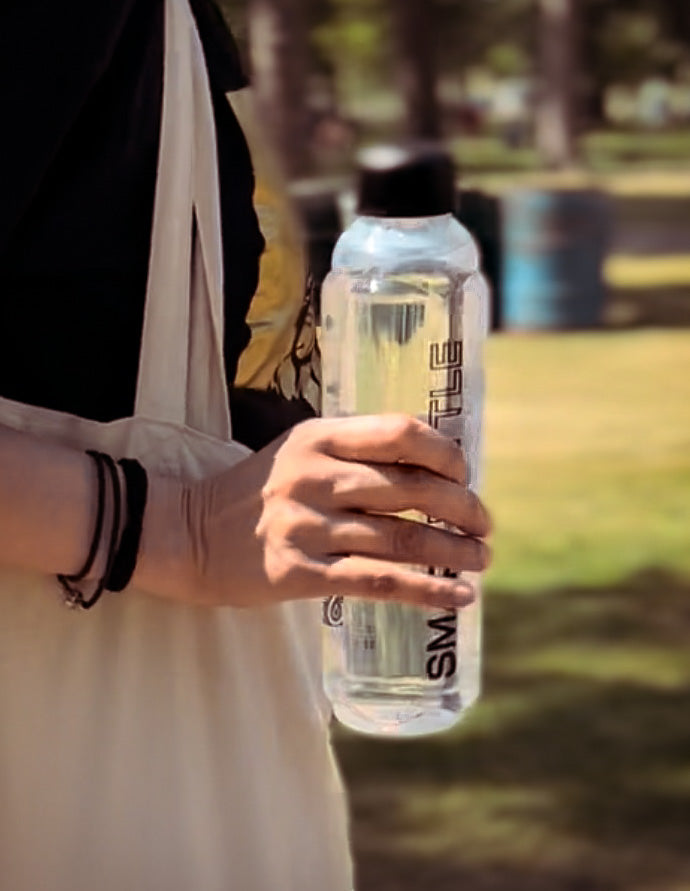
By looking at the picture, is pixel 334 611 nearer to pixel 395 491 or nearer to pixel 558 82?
pixel 395 491

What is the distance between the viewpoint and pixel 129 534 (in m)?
1.44

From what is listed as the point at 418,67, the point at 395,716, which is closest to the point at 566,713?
the point at 395,716

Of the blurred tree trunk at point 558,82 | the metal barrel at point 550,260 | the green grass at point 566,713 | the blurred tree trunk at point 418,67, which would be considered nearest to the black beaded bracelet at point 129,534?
the green grass at point 566,713

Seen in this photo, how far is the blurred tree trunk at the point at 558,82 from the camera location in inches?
1149

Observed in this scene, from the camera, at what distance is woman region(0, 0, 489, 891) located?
1.40 meters

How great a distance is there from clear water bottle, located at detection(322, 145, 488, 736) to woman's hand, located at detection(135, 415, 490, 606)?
0.06 meters

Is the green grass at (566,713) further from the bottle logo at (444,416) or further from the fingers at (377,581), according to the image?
the fingers at (377,581)

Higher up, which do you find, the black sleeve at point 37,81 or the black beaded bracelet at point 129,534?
the black sleeve at point 37,81

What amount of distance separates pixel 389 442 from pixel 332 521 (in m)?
0.08

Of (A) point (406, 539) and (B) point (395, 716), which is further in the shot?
(B) point (395, 716)

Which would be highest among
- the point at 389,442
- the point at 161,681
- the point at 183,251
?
the point at 183,251

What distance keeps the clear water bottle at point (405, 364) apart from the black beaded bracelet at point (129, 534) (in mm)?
198

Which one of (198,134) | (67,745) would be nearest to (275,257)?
(198,134)

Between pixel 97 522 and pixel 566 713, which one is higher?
pixel 97 522
